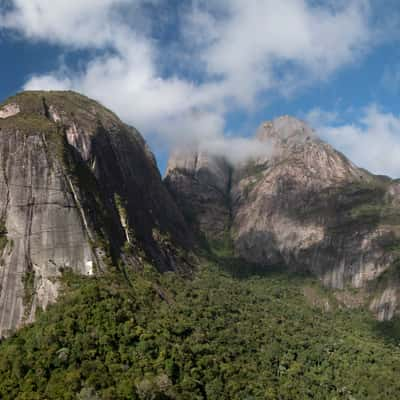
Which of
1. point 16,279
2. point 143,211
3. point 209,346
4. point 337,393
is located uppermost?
point 143,211

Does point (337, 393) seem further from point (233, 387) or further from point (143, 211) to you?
point (143, 211)

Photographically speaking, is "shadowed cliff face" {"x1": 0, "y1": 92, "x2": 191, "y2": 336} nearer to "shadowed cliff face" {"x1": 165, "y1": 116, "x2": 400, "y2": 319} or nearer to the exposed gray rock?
the exposed gray rock

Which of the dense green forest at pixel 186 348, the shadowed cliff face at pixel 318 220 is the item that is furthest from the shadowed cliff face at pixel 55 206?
the shadowed cliff face at pixel 318 220

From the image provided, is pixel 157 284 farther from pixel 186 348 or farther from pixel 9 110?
pixel 9 110

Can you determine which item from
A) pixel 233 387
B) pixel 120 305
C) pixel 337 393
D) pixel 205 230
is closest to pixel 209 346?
pixel 233 387

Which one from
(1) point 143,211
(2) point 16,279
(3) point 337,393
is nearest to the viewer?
(2) point 16,279

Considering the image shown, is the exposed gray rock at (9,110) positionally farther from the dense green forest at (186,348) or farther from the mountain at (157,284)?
the dense green forest at (186,348)
